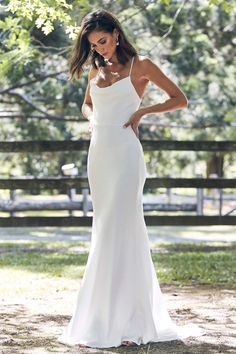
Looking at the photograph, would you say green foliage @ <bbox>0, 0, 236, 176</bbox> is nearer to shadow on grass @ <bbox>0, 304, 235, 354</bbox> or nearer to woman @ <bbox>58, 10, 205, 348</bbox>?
shadow on grass @ <bbox>0, 304, 235, 354</bbox>

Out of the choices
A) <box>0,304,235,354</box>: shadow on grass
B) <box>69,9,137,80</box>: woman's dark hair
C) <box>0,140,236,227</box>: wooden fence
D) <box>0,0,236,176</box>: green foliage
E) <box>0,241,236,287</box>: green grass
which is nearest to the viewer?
<box>0,304,235,354</box>: shadow on grass

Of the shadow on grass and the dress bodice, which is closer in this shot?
the shadow on grass

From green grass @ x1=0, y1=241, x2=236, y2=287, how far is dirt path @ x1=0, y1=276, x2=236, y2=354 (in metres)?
0.45

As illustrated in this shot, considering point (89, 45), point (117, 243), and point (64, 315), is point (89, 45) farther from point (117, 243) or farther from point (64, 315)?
point (64, 315)

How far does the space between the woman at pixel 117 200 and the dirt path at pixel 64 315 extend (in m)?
0.16

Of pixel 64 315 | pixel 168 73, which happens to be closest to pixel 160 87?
pixel 64 315

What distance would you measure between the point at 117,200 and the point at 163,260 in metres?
4.24

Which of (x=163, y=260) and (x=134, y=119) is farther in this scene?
(x=163, y=260)

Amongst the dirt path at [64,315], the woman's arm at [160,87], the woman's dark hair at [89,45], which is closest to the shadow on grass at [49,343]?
the dirt path at [64,315]

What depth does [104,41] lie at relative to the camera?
4.55 metres

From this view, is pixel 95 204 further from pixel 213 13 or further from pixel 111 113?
pixel 213 13

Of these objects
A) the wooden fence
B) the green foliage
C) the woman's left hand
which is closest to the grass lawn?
the wooden fence

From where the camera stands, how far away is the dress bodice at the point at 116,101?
4566 mm

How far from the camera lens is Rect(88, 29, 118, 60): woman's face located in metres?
4.53
